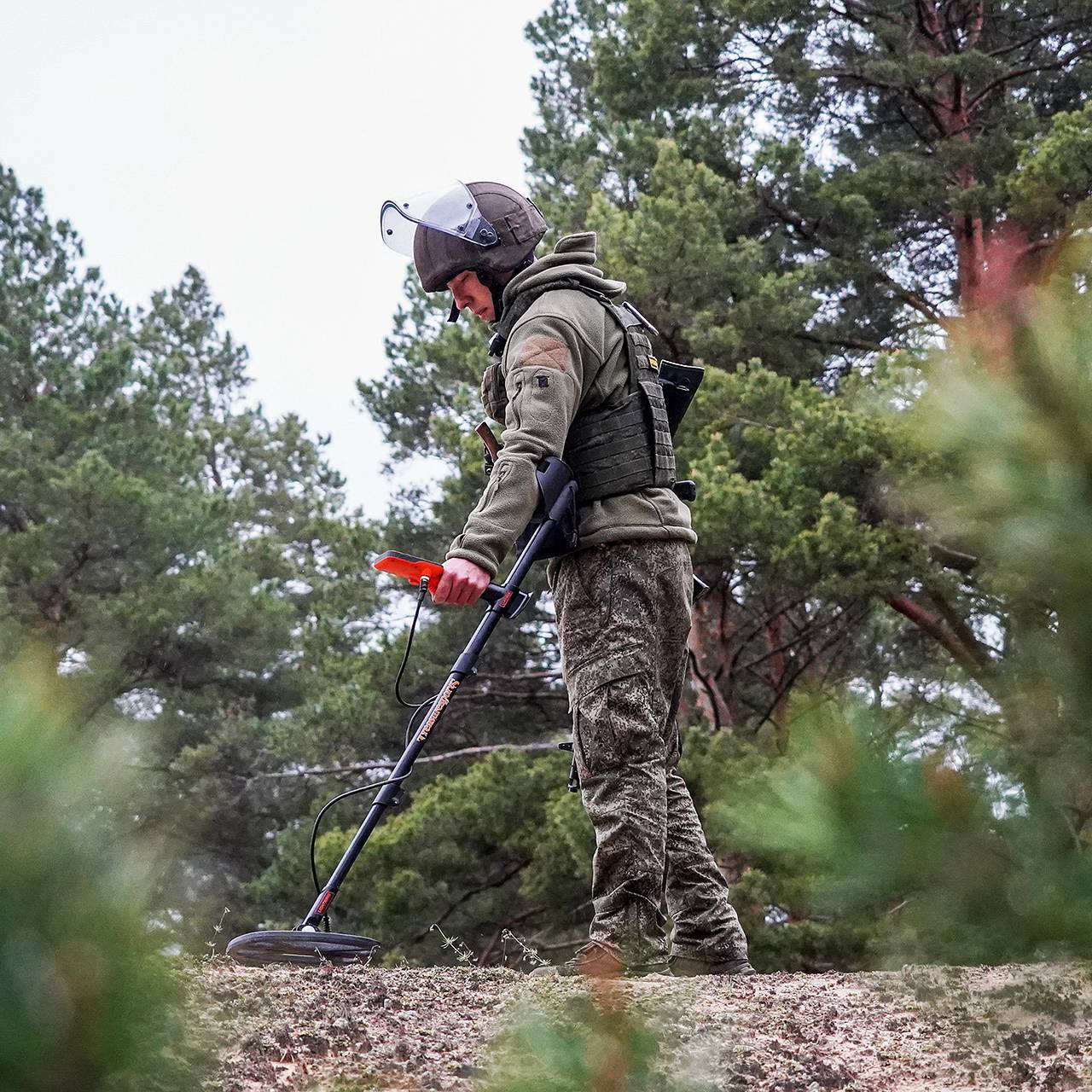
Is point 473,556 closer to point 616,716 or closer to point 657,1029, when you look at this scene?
point 616,716

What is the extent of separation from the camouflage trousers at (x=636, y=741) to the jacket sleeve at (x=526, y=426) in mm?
358

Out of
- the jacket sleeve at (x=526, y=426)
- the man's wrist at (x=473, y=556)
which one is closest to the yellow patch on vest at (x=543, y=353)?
the jacket sleeve at (x=526, y=426)

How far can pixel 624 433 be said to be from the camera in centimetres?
403

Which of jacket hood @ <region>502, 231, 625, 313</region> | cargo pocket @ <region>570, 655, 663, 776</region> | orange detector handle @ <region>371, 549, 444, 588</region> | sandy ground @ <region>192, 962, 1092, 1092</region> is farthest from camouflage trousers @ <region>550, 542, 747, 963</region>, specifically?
jacket hood @ <region>502, 231, 625, 313</region>

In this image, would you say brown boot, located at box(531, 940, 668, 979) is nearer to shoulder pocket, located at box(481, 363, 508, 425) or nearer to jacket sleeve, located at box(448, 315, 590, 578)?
jacket sleeve, located at box(448, 315, 590, 578)

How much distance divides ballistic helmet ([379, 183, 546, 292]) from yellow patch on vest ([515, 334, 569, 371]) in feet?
1.56

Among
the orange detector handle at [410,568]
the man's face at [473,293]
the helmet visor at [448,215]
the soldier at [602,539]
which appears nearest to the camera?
the orange detector handle at [410,568]

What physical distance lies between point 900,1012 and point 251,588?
18.5 metres

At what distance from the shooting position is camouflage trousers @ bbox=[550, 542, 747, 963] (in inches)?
149

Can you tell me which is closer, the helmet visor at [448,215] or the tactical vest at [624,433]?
the tactical vest at [624,433]

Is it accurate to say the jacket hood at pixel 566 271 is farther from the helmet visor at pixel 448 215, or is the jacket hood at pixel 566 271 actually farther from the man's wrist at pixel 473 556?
the man's wrist at pixel 473 556

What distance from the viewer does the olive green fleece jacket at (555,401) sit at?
3.71 metres

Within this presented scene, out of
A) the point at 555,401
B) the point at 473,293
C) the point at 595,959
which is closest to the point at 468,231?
the point at 473,293

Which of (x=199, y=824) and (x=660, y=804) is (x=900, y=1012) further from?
(x=199, y=824)
